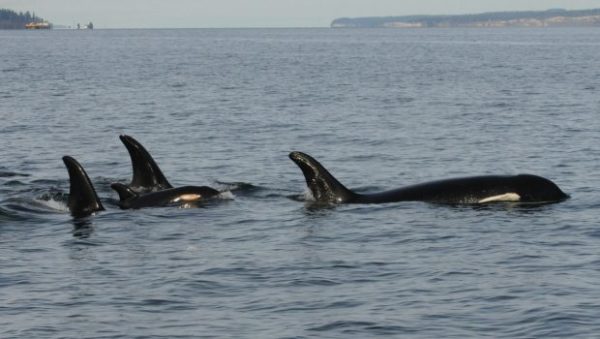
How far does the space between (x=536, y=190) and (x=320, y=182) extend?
3683 mm

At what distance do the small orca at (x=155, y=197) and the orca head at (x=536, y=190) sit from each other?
5517mm

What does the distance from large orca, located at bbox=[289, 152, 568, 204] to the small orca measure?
191 cm

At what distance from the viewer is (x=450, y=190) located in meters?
23.1

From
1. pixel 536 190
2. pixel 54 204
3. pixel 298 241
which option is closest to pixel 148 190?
pixel 54 204

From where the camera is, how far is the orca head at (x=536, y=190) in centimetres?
2289

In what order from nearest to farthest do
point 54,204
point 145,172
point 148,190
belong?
point 54,204
point 145,172
point 148,190

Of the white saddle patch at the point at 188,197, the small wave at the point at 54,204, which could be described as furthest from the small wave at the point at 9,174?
the white saddle patch at the point at 188,197

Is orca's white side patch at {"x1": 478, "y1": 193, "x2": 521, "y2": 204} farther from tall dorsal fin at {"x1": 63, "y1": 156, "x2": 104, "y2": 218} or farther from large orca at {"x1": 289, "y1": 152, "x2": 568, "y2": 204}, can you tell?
tall dorsal fin at {"x1": 63, "y1": 156, "x2": 104, "y2": 218}

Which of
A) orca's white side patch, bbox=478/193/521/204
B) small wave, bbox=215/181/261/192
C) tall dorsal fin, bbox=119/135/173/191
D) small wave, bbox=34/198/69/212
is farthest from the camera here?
small wave, bbox=215/181/261/192

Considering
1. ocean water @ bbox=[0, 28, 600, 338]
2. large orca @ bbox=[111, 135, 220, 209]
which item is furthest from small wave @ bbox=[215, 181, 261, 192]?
large orca @ bbox=[111, 135, 220, 209]

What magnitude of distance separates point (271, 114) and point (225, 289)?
33792 mm

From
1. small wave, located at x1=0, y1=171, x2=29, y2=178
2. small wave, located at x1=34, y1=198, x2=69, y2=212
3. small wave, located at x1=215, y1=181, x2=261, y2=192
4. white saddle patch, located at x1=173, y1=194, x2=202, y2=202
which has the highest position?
white saddle patch, located at x1=173, y1=194, x2=202, y2=202

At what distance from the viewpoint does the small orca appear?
901 inches

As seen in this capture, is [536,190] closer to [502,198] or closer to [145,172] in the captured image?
[502,198]
